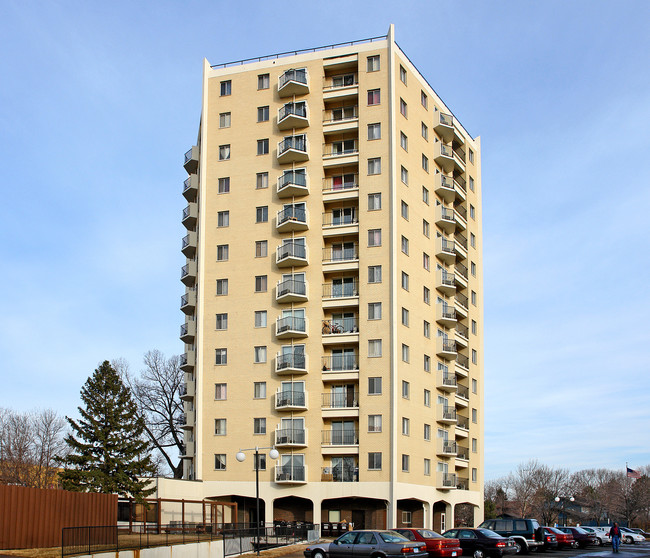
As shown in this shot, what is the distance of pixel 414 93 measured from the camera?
69.1m

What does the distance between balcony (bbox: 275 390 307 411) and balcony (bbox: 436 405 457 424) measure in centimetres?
1321

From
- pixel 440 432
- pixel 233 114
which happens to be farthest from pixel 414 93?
pixel 440 432

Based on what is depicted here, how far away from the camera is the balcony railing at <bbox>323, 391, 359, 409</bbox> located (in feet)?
198

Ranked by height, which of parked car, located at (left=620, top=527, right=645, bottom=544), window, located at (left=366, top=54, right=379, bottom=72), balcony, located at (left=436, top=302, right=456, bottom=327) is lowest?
parked car, located at (left=620, top=527, right=645, bottom=544)

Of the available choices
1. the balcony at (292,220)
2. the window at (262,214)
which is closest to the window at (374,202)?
the balcony at (292,220)

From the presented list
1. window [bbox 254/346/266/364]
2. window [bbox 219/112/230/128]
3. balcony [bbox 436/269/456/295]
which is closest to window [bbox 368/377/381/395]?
window [bbox 254/346/266/364]

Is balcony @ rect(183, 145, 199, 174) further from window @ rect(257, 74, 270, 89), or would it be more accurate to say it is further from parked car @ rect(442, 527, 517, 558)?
parked car @ rect(442, 527, 517, 558)

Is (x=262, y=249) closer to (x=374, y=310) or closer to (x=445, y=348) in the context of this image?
(x=374, y=310)

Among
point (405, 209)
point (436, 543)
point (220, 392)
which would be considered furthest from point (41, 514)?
point (405, 209)

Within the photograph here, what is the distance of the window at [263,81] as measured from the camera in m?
68.1

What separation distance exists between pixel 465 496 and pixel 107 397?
3505 centimetres

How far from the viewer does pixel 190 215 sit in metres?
70.8

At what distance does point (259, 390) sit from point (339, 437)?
752 centimetres

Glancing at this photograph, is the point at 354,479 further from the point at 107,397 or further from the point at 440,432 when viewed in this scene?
the point at 107,397
